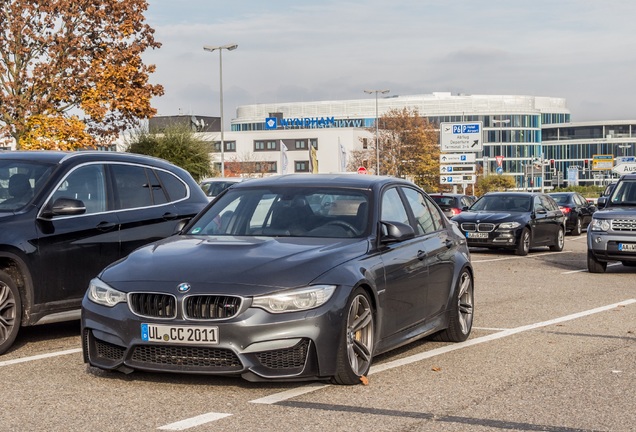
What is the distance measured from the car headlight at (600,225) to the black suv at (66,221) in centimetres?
1003

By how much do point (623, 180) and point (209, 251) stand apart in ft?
43.9

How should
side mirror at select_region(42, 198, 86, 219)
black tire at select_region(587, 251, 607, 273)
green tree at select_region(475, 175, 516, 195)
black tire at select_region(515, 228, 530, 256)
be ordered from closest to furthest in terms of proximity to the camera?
1. side mirror at select_region(42, 198, 86, 219)
2. black tire at select_region(587, 251, 607, 273)
3. black tire at select_region(515, 228, 530, 256)
4. green tree at select_region(475, 175, 516, 195)

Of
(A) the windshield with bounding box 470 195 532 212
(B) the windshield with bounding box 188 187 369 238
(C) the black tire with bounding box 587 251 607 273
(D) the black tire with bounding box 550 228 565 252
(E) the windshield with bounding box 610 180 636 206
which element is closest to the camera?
(B) the windshield with bounding box 188 187 369 238

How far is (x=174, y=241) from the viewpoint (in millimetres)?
8219

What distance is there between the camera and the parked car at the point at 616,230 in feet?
61.1

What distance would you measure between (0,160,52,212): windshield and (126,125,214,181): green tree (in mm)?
39290

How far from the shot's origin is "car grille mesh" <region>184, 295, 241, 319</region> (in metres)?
6.96

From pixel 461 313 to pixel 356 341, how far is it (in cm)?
255

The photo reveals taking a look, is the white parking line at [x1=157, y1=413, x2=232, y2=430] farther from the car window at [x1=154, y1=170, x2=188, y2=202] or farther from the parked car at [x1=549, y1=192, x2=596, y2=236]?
the parked car at [x1=549, y1=192, x2=596, y2=236]

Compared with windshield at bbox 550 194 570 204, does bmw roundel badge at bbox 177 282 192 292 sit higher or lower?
higher

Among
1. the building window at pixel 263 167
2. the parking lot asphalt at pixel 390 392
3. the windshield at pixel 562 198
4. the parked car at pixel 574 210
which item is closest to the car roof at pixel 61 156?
the parking lot asphalt at pixel 390 392

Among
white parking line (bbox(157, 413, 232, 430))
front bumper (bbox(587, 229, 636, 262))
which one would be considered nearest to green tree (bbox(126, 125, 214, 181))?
front bumper (bbox(587, 229, 636, 262))

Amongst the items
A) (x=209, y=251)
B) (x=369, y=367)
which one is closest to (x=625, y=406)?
(x=369, y=367)

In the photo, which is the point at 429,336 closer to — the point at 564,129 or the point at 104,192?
the point at 104,192
